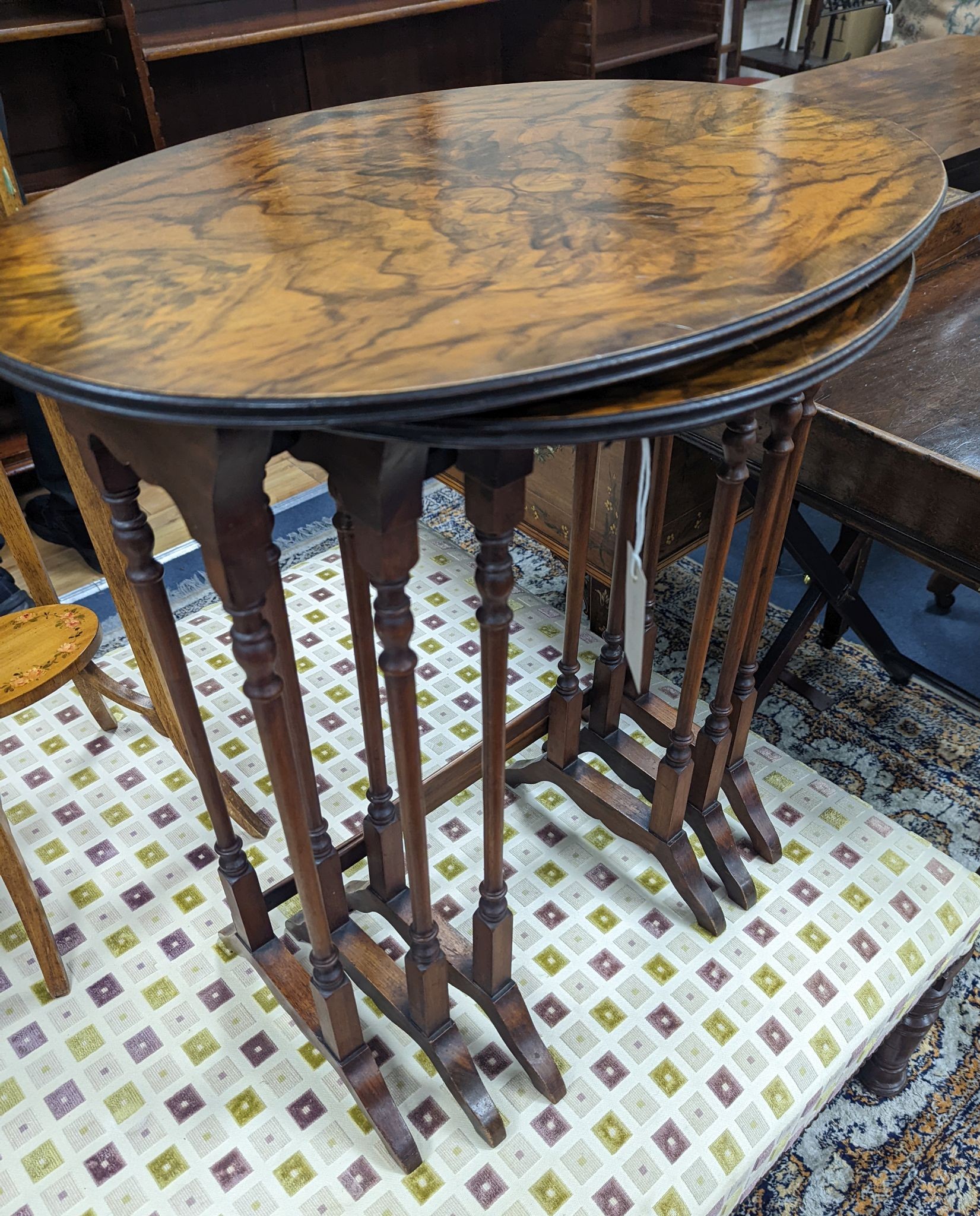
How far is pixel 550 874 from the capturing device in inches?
52.8

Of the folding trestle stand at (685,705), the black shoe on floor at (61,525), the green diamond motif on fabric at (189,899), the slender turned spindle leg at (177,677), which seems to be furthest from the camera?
the black shoe on floor at (61,525)

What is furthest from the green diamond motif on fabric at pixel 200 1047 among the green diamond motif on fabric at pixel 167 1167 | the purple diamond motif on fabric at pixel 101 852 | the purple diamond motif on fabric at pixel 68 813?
the purple diamond motif on fabric at pixel 68 813

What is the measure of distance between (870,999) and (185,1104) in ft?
2.74

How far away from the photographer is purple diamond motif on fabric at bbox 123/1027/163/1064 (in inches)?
44.5

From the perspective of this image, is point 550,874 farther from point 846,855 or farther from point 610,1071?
point 846,855

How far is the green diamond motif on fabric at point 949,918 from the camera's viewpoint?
4.09ft

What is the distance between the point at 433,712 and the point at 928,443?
88cm

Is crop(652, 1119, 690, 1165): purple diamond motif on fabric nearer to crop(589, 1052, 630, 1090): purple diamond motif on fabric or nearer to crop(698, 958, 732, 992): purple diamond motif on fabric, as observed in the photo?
crop(589, 1052, 630, 1090): purple diamond motif on fabric

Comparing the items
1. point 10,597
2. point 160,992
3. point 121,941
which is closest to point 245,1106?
point 160,992

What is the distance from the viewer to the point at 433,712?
63.7 inches

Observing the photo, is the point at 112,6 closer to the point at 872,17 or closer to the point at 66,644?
→ the point at 66,644

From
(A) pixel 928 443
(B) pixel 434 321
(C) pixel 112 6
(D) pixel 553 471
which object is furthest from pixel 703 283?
(C) pixel 112 6

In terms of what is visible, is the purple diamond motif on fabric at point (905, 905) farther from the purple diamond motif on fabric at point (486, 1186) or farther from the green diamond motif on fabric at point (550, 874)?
the purple diamond motif on fabric at point (486, 1186)

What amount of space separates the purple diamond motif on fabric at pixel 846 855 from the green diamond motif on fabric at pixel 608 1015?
399 mm
